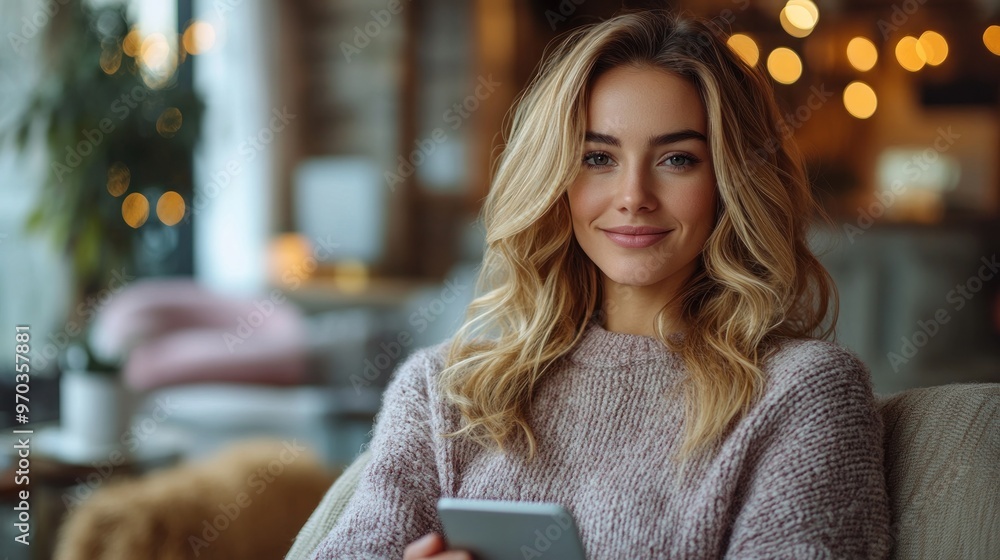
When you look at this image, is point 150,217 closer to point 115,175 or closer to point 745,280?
point 115,175

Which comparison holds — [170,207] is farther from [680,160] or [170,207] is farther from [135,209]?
[680,160]

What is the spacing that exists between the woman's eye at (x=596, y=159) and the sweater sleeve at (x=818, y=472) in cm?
38

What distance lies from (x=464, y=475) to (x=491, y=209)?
0.42m

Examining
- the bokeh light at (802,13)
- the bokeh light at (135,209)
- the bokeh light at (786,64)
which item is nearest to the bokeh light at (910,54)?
the bokeh light at (786,64)

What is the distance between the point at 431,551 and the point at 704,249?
1.89ft

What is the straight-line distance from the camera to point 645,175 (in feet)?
Result: 4.36

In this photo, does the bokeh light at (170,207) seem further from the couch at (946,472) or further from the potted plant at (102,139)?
the couch at (946,472)

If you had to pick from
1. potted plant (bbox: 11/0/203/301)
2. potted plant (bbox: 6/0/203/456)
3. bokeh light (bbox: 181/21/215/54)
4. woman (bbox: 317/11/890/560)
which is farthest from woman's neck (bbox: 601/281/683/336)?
bokeh light (bbox: 181/21/215/54)

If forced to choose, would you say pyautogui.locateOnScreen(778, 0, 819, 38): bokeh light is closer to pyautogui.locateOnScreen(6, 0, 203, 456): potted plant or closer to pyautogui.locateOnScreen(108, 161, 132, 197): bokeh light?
pyautogui.locateOnScreen(6, 0, 203, 456): potted plant

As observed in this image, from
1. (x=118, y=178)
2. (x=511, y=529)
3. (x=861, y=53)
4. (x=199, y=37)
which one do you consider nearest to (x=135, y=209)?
(x=118, y=178)

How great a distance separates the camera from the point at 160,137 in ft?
14.0

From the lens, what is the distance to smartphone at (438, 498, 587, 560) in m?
1.07

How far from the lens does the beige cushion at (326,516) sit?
1.44 meters

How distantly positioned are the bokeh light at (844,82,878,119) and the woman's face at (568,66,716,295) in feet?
15.8
